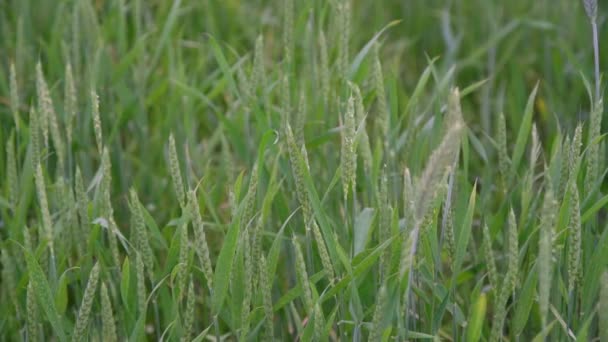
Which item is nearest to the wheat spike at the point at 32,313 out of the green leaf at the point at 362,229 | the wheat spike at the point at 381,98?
the green leaf at the point at 362,229

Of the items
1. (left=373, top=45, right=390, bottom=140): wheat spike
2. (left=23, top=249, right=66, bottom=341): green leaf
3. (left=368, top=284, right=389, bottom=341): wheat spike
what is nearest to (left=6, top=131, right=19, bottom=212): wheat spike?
(left=23, top=249, right=66, bottom=341): green leaf

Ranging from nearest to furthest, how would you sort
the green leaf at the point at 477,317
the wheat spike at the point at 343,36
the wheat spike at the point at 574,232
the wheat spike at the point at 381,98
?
the green leaf at the point at 477,317 < the wheat spike at the point at 574,232 < the wheat spike at the point at 381,98 < the wheat spike at the point at 343,36

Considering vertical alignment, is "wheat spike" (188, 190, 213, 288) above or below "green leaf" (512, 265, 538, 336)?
above

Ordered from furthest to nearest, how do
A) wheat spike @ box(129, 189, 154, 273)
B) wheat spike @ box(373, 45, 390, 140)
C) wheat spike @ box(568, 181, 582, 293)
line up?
wheat spike @ box(373, 45, 390, 140) → wheat spike @ box(129, 189, 154, 273) → wheat spike @ box(568, 181, 582, 293)

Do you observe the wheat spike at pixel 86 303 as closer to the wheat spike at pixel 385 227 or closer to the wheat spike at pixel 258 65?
the wheat spike at pixel 385 227

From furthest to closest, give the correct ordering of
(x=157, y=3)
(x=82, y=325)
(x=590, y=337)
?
(x=157, y=3), (x=590, y=337), (x=82, y=325)

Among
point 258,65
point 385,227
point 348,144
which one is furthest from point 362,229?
point 258,65

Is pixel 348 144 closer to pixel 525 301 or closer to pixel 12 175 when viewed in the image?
pixel 525 301

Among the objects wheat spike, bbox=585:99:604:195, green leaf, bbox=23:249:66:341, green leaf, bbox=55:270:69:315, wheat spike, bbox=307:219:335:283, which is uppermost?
wheat spike, bbox=585:99:604:195

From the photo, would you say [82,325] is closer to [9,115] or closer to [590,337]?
[590,337]

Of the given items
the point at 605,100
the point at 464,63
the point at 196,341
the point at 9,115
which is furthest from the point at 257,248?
the point at 464,63

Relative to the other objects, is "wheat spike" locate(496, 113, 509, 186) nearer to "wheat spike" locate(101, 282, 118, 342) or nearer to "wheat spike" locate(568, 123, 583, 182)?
"wheat spike" locate(568, 123, 583, 182)

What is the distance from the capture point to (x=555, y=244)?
1.25m

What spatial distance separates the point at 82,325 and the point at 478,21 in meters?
1.81
